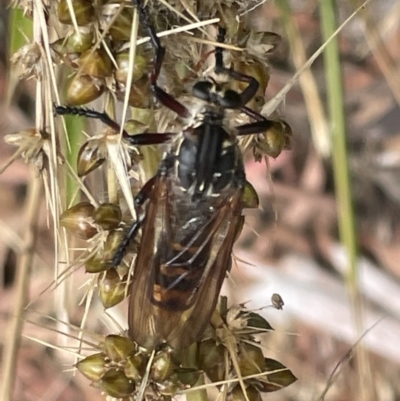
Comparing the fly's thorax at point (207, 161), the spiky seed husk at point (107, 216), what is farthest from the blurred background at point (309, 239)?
the spiky seed husk at point (107, 216)

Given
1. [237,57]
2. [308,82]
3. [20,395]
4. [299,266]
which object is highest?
[237,57]

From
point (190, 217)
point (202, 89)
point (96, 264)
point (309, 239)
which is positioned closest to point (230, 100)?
point (202, 89)

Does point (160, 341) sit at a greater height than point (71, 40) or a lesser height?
lesser

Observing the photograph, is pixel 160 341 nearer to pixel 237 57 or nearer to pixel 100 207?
pixel 100 207

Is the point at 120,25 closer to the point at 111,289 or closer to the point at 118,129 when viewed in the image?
the point at 118,129

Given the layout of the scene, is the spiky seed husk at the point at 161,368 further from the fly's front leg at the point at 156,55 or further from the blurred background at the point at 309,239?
the blurred background at the point at 309,239

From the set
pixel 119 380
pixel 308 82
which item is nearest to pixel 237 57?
pixel 119 380
